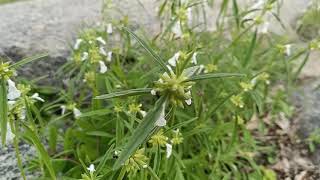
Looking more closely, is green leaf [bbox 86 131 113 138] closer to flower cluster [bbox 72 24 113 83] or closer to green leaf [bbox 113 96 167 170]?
flower cluster [bbox 72 24 113 83]

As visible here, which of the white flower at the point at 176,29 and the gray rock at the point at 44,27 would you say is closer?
the white flower at the point at 176,29

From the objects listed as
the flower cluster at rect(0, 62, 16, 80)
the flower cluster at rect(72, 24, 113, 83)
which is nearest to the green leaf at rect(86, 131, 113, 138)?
the flower cluster at rect(72, 24, 113, 83)

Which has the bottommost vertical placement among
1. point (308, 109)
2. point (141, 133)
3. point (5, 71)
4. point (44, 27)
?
point (308, 109)

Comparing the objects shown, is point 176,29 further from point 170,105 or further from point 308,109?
point 308,109

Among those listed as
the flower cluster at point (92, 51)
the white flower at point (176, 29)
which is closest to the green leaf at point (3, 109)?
the flower cluster at point (92, 51)

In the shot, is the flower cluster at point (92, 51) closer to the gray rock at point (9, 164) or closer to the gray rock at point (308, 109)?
the gray rock at point (9, 164)

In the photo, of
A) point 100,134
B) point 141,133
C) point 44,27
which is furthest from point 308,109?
point 141,133

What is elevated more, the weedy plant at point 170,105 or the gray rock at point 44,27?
the gray rock at point 44,27

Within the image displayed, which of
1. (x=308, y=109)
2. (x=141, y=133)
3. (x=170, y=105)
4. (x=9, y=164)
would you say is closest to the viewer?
(x=141, y=133)

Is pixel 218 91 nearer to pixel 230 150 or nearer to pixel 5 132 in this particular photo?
pixel 230 150

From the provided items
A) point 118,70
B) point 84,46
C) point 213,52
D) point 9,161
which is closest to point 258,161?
point 213,52

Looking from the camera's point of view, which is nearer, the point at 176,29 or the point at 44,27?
the point at 176,29
